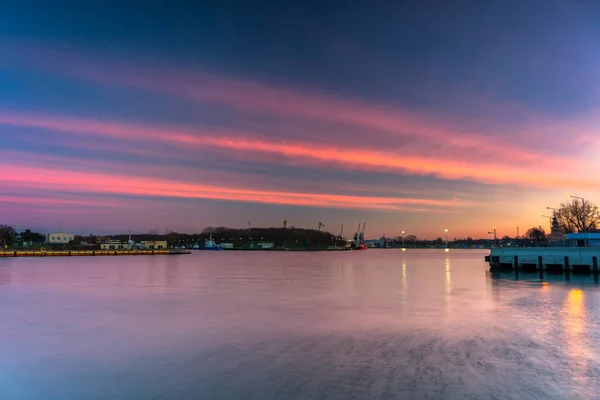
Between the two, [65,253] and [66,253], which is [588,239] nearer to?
[66,253]

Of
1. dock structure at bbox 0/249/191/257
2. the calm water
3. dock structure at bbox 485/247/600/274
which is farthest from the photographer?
dock structure at bbox 0/249/191/257

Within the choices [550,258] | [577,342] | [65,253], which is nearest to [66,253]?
[65,253]

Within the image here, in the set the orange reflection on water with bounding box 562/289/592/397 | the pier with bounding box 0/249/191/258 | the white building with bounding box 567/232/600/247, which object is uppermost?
the white building with bounding box 567/232/600/247

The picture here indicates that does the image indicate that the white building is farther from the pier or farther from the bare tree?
the pier

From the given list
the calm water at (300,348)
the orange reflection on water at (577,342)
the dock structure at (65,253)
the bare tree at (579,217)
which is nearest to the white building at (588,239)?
the bare tree at (579,217)

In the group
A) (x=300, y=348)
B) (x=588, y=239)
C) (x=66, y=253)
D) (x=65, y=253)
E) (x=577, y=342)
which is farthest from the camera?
(x=66, y=253)

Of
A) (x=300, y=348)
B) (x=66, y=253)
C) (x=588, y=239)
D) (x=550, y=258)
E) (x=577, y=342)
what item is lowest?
(x=577, y=342)

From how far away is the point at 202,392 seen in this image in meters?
12.8

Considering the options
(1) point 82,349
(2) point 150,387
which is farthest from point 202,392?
(1) point 82,349

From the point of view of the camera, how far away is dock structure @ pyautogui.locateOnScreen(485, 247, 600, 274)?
57.6m

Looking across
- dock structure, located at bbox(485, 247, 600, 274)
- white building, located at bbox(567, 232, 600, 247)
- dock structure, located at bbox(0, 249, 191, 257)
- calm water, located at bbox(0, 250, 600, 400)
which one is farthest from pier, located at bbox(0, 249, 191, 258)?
white building, located at bbox(567, 232, 600, 247)

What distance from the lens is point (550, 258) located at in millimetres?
61906

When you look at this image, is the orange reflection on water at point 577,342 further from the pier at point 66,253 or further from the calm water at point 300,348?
the pier at point 66,253

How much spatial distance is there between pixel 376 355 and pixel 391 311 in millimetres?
12090
